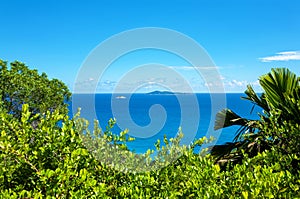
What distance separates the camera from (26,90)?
13500mm

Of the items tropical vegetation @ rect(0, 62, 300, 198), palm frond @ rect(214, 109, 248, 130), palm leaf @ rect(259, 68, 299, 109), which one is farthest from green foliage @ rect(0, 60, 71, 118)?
tropical vegetation @ rect(0, 62, 300, 198)

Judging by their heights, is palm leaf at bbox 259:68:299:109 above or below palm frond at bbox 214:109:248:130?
above

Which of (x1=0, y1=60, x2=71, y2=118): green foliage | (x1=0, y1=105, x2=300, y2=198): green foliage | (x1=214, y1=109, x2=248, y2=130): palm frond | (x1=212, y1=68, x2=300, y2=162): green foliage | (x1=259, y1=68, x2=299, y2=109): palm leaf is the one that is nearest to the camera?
(x1=0, y1=105, x2=300, y2=198): green foliage

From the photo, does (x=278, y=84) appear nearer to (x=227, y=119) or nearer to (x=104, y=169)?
(x=227, y=119)

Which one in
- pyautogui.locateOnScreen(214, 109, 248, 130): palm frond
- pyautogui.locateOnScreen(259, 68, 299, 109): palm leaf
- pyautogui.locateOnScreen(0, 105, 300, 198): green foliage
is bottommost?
pyautogui.locateOnScreen(0, 105, 300, 198): green foliage

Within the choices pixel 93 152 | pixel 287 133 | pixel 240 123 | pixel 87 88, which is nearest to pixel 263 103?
pixel 240 123

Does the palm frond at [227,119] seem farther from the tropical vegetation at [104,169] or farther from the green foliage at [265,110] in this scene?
the tropical vegetation at [104,169]

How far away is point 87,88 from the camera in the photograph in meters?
3.91

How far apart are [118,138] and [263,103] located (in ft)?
15.0

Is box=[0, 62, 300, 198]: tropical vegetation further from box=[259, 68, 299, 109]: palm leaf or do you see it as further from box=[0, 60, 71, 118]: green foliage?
box=[0, 60, 71, 118]: green foliage

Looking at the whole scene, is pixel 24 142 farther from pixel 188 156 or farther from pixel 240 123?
pixel 240 123

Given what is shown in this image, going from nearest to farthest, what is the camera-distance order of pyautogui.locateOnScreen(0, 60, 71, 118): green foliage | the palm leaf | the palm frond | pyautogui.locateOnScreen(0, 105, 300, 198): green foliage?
pyautogui.locateOnScreen(0, 105, 300, 198): green foliage, the palm leaf, the palm frond, pyautogui.locateOnScreen(0, 60, 71, 118): green foliage

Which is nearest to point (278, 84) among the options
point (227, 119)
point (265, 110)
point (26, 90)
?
point (265, 110)

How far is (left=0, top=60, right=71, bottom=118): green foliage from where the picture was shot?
42.9ft
